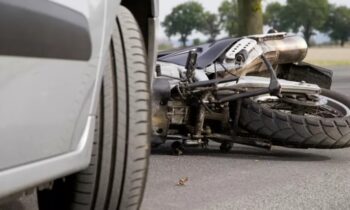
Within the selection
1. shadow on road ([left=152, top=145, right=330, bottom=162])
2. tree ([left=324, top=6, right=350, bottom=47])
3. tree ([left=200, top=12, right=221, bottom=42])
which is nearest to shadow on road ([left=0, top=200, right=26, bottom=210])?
shadow on road ([left=152, top=145, right=330, bottom=162])

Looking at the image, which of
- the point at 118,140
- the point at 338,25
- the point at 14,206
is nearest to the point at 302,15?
the point at 338,25

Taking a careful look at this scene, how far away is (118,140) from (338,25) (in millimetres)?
96074

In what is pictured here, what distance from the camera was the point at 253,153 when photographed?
6.63 m

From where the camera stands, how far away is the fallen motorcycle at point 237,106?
6031mm

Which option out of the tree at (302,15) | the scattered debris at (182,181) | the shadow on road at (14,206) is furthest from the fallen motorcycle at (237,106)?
the tree at (302,15)

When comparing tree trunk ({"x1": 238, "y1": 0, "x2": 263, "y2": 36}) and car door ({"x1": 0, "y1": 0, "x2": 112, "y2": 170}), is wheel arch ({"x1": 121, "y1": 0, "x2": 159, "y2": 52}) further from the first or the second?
tree trunk ({"x1": 238, "y1": 0, "x2": 263, "y2": 36})

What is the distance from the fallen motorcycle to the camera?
6.03 meters

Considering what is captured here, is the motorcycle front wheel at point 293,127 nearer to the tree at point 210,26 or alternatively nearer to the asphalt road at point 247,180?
the asphalt road at point 247,180

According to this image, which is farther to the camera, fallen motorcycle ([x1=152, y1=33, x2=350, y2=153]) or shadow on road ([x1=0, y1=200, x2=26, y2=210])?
fallen motorcycle ([x1=152, y1=33, x2=350, y2=153])

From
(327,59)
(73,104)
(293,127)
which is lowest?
(327,59)

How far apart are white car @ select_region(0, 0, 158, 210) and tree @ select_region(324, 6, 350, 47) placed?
300ft

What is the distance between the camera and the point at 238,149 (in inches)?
269

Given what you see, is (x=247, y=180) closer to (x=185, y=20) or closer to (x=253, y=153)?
(x=253, y=153)

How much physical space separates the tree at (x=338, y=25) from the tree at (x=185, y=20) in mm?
20716
